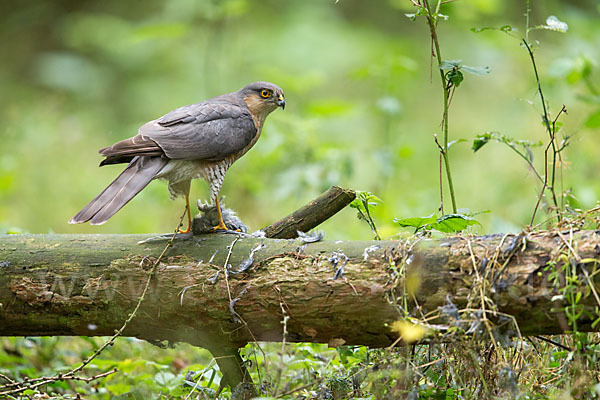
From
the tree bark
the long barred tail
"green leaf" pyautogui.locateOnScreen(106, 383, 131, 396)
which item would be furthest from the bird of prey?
"green leaf" pyautogui.locateOnScreen(106, 383, 131, 396)

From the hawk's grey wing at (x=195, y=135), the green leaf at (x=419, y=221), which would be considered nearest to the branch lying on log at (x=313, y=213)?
the green leaf at (x=419, y=221)

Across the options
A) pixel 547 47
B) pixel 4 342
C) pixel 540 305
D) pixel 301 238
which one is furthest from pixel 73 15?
pixel 540 305

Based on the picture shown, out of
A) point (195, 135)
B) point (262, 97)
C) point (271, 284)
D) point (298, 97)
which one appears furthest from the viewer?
point (298, 97)

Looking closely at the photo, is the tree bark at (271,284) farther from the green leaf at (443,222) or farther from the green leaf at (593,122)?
the green leaf at (593,122)

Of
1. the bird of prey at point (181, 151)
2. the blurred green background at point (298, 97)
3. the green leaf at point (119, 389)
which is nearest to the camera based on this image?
the bird of prey at point (181, 151)

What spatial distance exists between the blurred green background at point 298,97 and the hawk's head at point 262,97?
1361 mm

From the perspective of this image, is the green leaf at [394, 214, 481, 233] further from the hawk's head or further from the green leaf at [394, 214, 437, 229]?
the hawk's head

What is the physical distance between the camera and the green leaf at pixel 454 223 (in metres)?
2.42

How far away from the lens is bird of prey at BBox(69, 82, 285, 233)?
2.64 metres

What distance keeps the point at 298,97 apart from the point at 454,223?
5.98 meters

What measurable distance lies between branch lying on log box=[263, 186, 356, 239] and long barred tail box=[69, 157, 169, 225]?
0.57 m

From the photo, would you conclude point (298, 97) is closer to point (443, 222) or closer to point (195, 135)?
point (195, 135)

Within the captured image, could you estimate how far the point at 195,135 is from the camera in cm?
302

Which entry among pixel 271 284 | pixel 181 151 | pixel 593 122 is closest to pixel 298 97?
pixel 593 122
